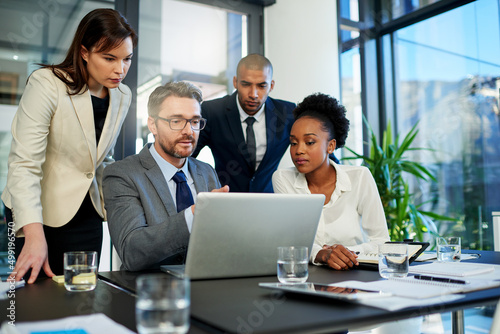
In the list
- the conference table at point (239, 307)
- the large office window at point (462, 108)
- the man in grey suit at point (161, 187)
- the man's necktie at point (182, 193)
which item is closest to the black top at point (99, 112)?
the man in grey suit at point (161, 187)

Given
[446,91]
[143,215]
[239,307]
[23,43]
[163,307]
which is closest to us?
[163,307]

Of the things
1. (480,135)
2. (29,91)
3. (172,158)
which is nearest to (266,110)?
(172,158)

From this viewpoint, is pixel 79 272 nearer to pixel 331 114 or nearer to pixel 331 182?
A: pixel 331 182

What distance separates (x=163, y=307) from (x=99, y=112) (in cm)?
159

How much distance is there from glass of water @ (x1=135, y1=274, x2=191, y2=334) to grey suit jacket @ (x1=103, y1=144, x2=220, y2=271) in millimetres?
768

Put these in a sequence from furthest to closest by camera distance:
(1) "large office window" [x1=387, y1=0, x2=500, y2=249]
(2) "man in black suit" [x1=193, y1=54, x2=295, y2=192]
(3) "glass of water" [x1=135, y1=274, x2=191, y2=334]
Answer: (1) "large office window" [x1=387, y1=0, x2=500, y2=249]
(2) "man in black suit" [x1=193, y1=54, x2=295, y2=192]
(3) "glass of water" [x1=135, y1=274, x2=191, y2=334]

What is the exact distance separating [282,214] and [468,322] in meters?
3.00

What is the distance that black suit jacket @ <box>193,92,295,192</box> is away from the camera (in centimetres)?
289

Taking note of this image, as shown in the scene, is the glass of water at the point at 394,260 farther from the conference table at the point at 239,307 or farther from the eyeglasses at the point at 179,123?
the eyeglasses at the point at 179,123

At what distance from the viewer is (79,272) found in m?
1.24

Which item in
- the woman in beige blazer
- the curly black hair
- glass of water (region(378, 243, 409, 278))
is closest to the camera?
glass of water (region(378, 243, 409, 278))

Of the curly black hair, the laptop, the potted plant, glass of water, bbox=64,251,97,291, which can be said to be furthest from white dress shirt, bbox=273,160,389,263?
the potted plant

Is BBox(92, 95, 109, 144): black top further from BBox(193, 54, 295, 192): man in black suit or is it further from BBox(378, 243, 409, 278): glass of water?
BBox(378, 243, 409, 278): glass of water

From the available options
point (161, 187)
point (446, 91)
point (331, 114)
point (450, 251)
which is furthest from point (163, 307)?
point (446, 91)
